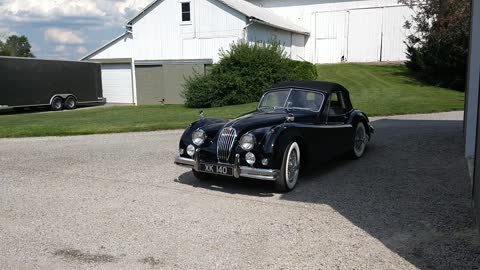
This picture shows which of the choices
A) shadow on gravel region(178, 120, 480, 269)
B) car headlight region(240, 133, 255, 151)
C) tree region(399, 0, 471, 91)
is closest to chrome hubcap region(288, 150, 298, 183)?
shadow on gravel region(178, 120, 480, 269)

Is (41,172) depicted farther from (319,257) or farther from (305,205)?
(319,257)

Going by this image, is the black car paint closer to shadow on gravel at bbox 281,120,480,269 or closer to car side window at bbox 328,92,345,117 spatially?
car side window at bbox 328,92,345,117

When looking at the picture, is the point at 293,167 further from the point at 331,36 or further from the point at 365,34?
the point at 331,36

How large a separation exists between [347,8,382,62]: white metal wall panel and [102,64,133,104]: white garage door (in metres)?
16.6

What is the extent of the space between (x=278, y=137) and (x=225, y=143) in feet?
2.58

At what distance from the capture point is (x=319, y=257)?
4.12 metres

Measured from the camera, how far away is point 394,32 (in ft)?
106

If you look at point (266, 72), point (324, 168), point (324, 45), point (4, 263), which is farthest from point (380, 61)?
point (4, 263)

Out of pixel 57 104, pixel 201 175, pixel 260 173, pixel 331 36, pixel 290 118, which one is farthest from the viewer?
pixel 331 36

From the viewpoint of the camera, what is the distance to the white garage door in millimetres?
29281

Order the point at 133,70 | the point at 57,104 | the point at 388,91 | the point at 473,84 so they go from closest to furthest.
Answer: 1. the point at 473,84
2. the point at 388,91
3. the point at 57,104
4. the point at 133,70

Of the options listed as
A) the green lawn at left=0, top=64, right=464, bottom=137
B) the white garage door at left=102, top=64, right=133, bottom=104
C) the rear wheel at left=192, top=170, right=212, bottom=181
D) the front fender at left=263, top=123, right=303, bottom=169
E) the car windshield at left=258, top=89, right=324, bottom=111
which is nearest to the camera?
the front fender at left=263, top=123, right=303, bottom=169

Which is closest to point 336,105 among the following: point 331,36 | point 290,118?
point 290,118

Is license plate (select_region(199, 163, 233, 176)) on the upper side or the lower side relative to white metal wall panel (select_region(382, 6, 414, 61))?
lower
